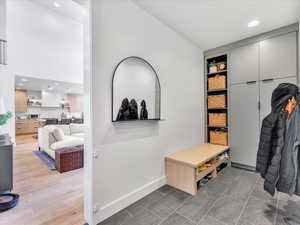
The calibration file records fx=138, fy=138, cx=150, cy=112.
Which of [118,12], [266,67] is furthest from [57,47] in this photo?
[266,67]

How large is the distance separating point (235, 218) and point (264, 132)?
1040 millimetres

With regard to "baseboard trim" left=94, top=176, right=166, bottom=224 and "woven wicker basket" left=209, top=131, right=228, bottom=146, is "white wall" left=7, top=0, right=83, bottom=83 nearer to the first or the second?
"baseboard trim" left=94, top=176, right=166, bottom=224

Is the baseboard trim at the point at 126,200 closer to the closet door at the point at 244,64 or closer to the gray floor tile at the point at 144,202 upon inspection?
the gray floor tile at the point at 144,202

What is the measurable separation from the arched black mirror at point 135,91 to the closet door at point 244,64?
6.26 feet

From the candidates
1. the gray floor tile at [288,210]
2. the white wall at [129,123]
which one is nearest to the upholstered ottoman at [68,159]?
the white wall at [129,123]

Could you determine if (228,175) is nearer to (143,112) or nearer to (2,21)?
(143,112)

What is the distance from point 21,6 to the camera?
452 cm

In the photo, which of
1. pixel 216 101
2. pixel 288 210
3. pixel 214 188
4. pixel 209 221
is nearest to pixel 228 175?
pixel 214 188

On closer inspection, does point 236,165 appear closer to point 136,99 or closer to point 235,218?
point 235,218

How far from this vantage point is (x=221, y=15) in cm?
211

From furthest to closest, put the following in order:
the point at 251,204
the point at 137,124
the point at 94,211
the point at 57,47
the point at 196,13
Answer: the point at 57,47 → the point at 196,13 → the point at 137,124 → the point at 251,204 → the point at 94,211

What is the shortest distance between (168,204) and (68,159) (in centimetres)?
226

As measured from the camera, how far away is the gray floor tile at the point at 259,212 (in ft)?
4.87

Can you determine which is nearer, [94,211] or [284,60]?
[94,211]
